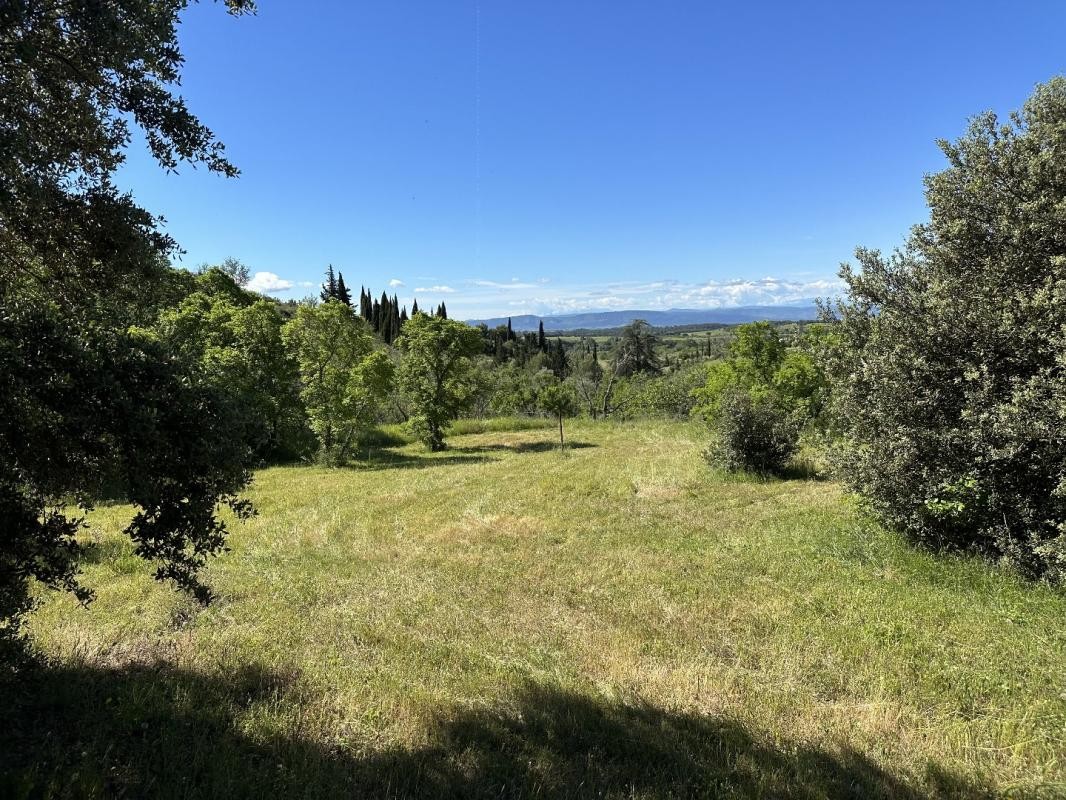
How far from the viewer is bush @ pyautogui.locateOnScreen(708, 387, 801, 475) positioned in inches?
580

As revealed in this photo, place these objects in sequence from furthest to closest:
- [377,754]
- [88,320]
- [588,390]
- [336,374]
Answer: [588,390]
[336,374]
[377,754]
[88,320]

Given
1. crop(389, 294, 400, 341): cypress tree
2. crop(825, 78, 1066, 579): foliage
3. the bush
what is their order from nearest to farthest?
crop(825, 78, 1066, 579): foliage → the bush → crop(389, 294, 400, 341): cypress tree

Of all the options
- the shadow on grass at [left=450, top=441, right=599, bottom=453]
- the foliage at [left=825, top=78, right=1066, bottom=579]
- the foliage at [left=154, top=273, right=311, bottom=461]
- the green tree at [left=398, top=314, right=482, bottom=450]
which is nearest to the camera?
the foliage at [left=825, top=78, right=1066, bottom=579]

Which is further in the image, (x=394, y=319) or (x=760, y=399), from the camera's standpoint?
(x=394, y=319)

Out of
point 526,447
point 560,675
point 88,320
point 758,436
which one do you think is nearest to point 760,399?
point 758,436

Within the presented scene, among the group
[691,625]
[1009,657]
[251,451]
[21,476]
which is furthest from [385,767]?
[1009,657]

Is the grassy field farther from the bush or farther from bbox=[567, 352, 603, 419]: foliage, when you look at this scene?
bbox=[567, 352, 603, 419]: foliage

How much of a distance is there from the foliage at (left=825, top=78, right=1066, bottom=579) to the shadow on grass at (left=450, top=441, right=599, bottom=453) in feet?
60.0

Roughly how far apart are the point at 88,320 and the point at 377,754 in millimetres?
3467

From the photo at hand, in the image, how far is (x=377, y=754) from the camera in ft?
Result: 12.6

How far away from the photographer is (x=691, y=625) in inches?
249

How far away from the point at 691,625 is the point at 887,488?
416 centimetres

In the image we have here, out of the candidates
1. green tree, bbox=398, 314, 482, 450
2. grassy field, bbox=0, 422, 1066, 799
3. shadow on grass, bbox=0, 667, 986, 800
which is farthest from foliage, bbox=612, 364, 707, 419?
shadow on grass, bbox=0, 667, 986, 800

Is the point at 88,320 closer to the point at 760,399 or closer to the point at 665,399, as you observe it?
the point at 760,399
